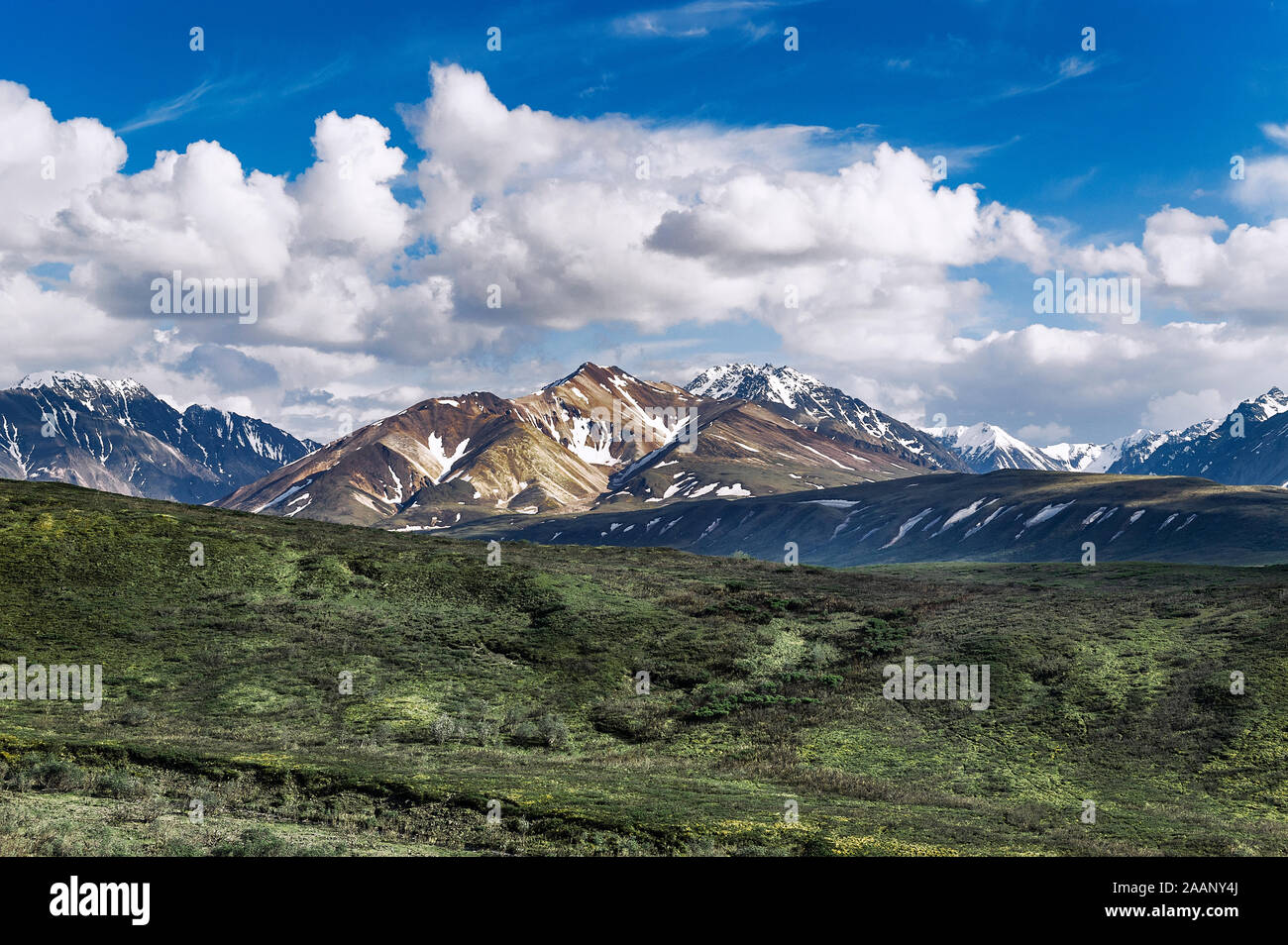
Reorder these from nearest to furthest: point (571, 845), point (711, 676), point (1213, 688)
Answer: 1. point (571, 845)
2. point (1213, 688)
3. point (711, 676)

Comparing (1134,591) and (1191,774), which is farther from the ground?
(1134,591)

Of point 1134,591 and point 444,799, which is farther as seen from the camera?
point 1134,591

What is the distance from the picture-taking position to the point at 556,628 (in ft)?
188

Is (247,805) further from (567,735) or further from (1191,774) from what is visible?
(1191,774)

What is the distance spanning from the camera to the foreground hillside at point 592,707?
25.1 m

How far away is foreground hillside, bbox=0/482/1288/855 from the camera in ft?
82.3

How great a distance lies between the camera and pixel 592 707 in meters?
45.6

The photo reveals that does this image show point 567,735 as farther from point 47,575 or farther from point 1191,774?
point 47,575
